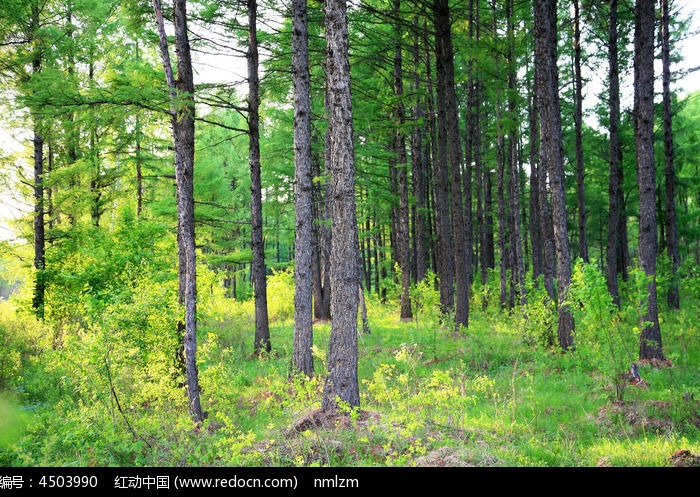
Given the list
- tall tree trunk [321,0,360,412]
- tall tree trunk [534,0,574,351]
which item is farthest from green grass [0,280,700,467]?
tall tree trunk [534,0,574,351]

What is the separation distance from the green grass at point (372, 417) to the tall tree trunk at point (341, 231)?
49cm

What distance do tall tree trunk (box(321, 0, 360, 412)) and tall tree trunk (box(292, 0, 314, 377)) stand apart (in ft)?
9.03

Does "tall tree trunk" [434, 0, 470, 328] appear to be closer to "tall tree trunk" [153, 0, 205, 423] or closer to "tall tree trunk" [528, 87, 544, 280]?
"tall tree trunk" [528, 87, 544, 280]

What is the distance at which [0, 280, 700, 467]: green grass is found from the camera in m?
5.57

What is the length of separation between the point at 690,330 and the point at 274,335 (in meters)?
13.3

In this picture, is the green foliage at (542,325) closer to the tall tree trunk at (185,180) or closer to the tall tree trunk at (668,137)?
the tall tree trunk at (668,137)

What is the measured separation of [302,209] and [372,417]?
473cm

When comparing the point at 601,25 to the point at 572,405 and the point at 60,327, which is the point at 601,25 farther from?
the point at 60,327

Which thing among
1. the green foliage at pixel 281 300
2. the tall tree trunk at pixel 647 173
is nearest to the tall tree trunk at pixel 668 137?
the tall tree trunk at pixel 647 173

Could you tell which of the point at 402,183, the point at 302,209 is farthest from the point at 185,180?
the point at 402,183

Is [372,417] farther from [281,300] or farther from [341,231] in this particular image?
[281,300]

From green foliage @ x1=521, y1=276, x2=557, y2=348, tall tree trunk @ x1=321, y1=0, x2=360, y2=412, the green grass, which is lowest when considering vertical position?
the green grass

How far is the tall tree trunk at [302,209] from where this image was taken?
31.7ft

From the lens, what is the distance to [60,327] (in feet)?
49.2
